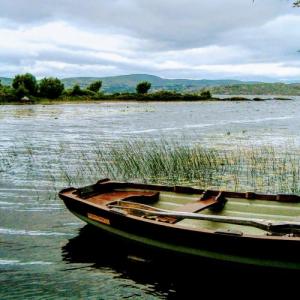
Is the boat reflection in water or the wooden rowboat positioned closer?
the wooden rowboat

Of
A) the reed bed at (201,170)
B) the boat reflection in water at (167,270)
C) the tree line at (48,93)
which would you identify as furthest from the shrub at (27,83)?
the boat reflection in water at (167,270)

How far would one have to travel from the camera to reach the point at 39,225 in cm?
1330

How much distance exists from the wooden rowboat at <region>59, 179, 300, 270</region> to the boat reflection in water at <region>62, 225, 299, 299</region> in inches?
10.8

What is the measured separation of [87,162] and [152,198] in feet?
37.1

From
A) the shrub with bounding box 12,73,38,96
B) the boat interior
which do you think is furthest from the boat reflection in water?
the shrub with bounding box 12,73,38,96

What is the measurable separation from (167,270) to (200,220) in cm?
148

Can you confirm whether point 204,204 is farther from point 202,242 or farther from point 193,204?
point 202,242

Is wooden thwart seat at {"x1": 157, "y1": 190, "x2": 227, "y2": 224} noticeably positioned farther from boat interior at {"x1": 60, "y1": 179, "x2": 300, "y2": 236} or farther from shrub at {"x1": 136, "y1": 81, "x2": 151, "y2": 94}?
shrub at {"x1": 136, "y1": 81, "x2": 151, "y2": 94}

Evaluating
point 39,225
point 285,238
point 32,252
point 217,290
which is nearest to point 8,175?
point 39,225

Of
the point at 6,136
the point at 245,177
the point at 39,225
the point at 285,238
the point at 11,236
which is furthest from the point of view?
the point at 6,136

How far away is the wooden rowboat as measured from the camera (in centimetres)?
869

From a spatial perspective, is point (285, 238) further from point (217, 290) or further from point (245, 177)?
point (245, 177)

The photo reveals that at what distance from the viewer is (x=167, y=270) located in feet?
33.9

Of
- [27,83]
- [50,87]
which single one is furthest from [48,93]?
[27,83]
